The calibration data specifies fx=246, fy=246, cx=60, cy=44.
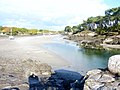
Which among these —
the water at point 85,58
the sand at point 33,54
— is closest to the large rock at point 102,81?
the water at point 85,58

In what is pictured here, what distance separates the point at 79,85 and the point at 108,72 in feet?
7.68

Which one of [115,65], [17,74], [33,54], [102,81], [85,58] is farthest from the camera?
[33,54]

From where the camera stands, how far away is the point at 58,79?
22.1m

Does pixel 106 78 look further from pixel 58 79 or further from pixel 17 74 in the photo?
pixel 17 74

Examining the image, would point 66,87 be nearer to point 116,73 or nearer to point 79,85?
point 79,85

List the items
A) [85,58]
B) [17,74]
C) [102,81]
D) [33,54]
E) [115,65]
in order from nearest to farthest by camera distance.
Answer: [102,81]
[115,65]
[17,74]
[85,58]
[33,54]

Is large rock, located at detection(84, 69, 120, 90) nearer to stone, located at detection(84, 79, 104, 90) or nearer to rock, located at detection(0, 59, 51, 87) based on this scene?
stone, located at detection(84, 79, 104, 90)

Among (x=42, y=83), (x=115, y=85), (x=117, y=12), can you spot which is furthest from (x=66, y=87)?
(x=117, y=12)

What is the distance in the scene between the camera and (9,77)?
75.7ft

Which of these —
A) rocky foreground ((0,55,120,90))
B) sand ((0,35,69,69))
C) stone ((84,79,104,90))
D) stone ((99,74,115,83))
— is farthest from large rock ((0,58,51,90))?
stone ((99,74,115,83))

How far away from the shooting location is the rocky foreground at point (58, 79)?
15.1 meters

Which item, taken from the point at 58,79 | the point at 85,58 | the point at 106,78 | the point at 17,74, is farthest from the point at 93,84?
the point at 85,58

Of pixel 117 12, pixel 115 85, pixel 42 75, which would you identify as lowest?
pixel 42 75

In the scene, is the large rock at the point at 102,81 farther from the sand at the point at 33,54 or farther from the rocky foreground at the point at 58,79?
the sand at the point at 33,54
